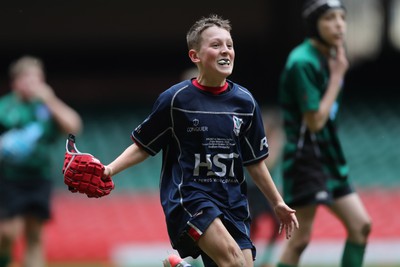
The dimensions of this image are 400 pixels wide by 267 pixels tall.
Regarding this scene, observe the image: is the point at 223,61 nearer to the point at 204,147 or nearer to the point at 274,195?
the point at 204,147

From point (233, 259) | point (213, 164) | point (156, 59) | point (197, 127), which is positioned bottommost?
point (156, 59)

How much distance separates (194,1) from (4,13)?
3480 mm

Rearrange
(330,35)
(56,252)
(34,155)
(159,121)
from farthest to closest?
(56,252)
(34,155)
(330,35)
(159,121)

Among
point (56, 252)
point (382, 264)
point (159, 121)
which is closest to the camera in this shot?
point (159, 121)

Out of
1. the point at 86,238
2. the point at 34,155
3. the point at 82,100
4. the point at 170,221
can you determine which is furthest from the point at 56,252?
the point at 170,221

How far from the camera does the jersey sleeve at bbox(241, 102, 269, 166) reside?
5.93 metres

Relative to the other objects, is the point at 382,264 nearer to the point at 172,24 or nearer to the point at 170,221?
the point at 170,221

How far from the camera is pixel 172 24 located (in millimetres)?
18922

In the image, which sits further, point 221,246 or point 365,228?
point 365,228

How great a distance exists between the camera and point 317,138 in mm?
7555

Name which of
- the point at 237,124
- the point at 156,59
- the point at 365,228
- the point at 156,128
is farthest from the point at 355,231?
the point at 156,59

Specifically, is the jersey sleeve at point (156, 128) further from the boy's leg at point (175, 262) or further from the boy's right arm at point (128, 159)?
the boy's leg at point (175, 262)

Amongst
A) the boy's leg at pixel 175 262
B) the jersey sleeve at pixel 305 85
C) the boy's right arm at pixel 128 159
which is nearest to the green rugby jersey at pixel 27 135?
the jersey sleeve at pixel 305 85

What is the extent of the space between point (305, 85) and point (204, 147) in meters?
1.78
